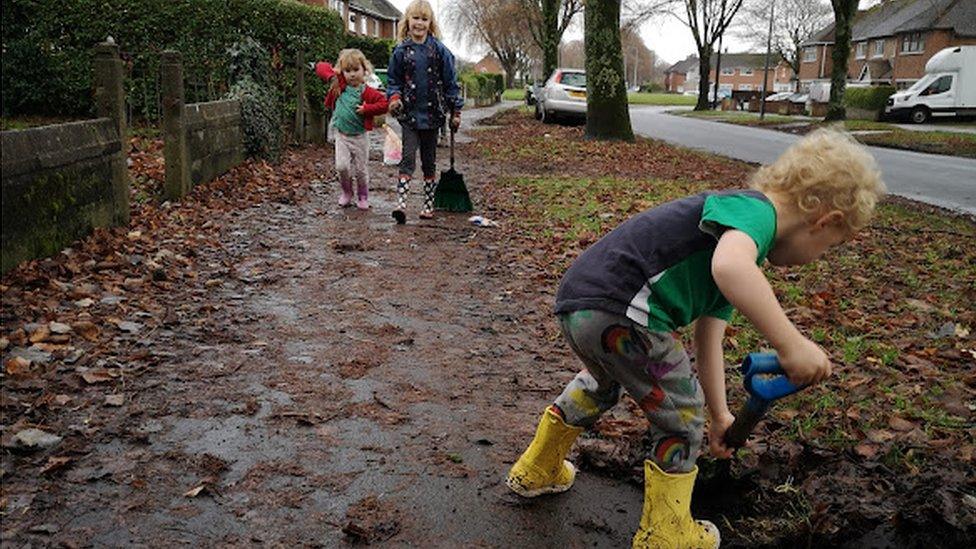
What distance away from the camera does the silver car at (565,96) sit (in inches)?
984

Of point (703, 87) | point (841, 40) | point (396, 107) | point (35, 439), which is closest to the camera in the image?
point (35, 439)

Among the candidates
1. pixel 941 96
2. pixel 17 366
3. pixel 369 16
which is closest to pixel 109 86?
pixel 17 366

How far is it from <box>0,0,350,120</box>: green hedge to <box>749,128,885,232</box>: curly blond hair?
34.3 feet

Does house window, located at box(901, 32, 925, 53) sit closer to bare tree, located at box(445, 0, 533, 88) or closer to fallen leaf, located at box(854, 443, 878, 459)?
bare tree, located at box(445, 0, 533, 88)

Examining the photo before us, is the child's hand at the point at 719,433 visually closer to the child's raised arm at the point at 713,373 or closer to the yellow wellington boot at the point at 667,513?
the child's raised arm at the point at 713,373

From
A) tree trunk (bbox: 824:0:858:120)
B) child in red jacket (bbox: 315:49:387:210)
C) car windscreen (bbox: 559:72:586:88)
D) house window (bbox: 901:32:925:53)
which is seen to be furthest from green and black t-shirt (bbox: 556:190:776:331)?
house window (bbox: 901:32:925:53)

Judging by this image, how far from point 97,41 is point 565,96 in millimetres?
15270

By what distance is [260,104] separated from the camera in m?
10.9

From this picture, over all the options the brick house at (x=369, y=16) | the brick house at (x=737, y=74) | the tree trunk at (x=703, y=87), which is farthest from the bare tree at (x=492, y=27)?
the brick house at (x=737, y=74)

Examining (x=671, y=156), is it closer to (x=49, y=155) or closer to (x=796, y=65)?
(x=49, y=155)

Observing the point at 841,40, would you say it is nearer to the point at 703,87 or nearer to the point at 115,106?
the point at 703,87

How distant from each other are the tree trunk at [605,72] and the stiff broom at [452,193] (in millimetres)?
9583

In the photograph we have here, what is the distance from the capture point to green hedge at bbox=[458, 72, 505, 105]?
45.4m

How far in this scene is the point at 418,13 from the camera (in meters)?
7.96
